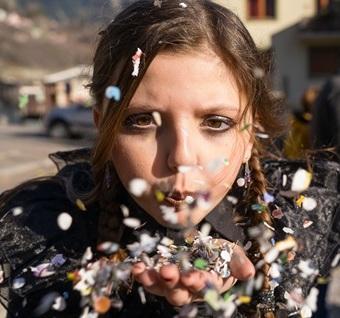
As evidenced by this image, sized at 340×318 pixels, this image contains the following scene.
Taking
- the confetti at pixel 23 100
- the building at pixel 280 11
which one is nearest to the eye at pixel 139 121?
the confetti at pixel 23 100

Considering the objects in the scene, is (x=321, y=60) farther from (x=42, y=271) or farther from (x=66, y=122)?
(x=42, y=271)

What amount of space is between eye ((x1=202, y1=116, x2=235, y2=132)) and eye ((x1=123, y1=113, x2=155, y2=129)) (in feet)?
0.30

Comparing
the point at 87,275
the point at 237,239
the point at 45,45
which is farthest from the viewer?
the point at 45,45

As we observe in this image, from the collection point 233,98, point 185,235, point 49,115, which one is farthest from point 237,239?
point 49,115

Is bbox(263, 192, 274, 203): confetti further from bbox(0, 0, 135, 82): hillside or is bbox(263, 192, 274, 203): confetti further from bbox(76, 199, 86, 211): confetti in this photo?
bbox(0, 0, 135, 82): hillside

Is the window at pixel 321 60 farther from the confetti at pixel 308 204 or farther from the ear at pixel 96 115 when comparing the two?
the ear at pixel 96 115

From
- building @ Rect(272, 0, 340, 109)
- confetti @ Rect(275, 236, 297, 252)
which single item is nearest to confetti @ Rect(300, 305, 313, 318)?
confetti @ Rect(275, 236, 297, 252)

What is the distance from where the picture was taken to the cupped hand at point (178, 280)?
1.02 meters

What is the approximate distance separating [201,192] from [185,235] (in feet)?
0.42

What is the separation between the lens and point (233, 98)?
1227mm

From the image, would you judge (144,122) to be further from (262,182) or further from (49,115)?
(49,115)

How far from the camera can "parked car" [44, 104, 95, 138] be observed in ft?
67.1

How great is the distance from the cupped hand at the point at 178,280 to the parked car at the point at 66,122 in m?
18.9

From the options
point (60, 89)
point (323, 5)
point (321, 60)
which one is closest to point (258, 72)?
point (321, 60)
